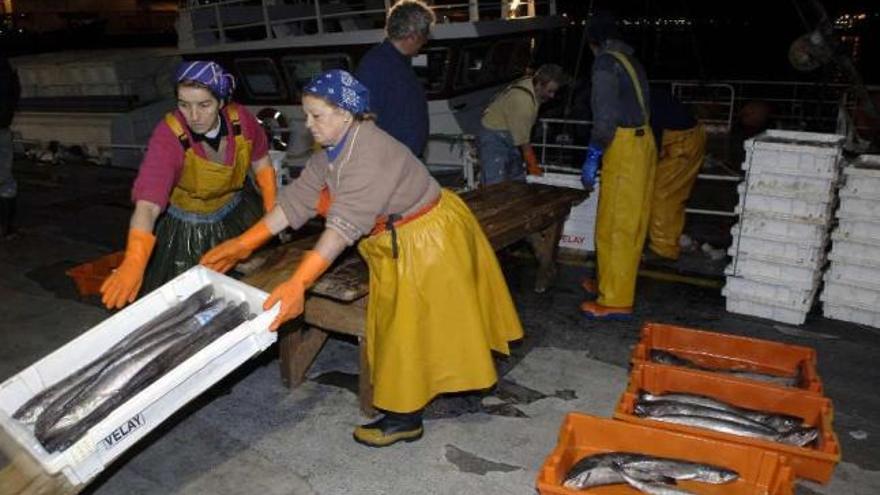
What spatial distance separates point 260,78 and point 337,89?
8603 millimetres

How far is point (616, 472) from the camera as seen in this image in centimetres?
332

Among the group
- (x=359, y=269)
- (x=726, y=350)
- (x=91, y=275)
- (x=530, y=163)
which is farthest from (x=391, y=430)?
(x=530, y=163)

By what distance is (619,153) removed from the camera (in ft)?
17.2

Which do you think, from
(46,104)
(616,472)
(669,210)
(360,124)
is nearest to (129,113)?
(46,104)

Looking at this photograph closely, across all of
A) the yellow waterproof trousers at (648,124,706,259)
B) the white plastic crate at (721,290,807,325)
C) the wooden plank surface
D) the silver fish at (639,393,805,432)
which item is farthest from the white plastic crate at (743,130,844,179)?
the silver fish at (639,393,805,432)

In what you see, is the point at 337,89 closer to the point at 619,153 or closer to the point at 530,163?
the point at 619,153

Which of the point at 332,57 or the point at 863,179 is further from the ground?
the point at 332,57

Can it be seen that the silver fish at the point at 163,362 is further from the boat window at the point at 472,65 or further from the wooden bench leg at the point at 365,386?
the boat window at the point at 472,65

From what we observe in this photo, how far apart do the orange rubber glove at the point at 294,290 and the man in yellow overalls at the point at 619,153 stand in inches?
114

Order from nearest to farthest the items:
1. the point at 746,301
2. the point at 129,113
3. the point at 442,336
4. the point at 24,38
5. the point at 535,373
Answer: the point at 442,336
the point at 535,373
the point at 746,301
the point at 129,113
the point at 24,38

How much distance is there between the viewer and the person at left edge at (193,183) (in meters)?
3.58

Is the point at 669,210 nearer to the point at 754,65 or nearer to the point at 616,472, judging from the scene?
the point at 616,472

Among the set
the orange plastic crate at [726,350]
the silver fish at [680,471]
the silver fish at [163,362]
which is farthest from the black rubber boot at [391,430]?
the orange plastic crate at [726,350]

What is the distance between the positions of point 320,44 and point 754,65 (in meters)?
28.3
